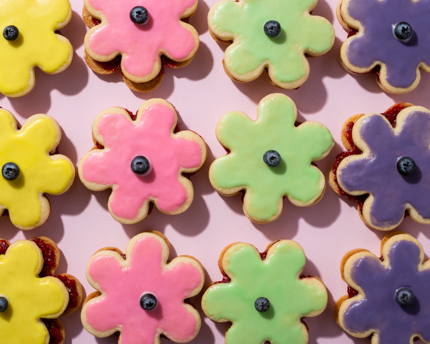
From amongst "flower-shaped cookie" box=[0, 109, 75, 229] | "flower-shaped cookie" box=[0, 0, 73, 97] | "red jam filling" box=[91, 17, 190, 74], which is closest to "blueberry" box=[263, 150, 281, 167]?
"red jam filling" box=[91, 17, 190, 74]

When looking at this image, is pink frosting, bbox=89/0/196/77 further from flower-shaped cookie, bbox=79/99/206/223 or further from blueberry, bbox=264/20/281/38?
blueberry, bbox=264/20/281/38

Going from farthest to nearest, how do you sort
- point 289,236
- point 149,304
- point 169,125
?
point 289,236, point 169,125, point 149,304

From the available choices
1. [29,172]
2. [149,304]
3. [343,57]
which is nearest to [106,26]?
[29,172]

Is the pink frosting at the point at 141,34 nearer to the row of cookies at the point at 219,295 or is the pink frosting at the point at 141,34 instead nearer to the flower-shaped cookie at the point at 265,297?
the row of cookies at the point at 219,295

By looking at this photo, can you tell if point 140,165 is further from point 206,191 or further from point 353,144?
point 353,144

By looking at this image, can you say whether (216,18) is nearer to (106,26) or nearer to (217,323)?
(106,26)

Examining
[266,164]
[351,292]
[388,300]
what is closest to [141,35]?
[266,164]
